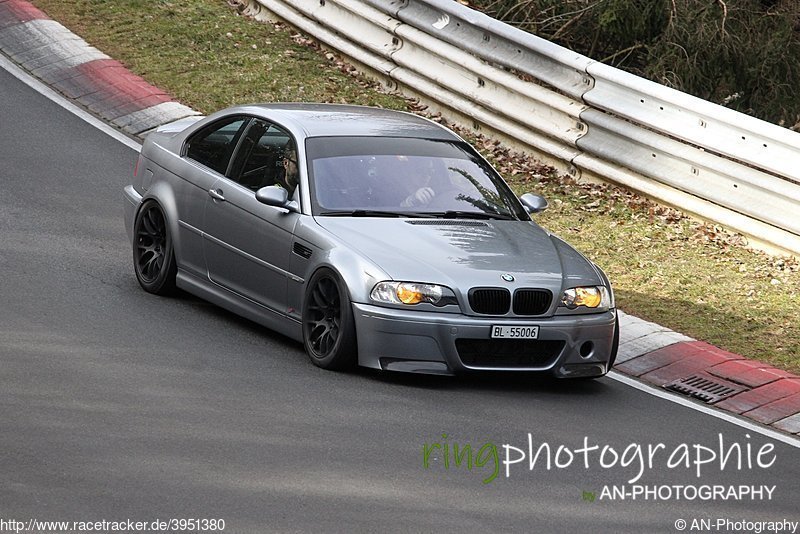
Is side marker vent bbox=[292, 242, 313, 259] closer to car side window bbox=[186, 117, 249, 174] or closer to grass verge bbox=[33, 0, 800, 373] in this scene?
car side window bbox=[186, 117, 249, 174]

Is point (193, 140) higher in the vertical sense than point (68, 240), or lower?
higher

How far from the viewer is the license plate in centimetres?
873

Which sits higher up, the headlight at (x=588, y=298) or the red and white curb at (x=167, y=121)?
the headlight at (x=588, y=298)

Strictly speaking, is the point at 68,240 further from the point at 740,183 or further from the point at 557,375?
the point at 740,183

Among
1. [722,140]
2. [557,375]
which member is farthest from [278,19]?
Result: [557,375]

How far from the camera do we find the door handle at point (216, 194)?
1002cm

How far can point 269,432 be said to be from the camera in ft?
24.8

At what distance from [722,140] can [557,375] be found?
178 inches

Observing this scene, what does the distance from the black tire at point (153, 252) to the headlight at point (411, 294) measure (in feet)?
7.33

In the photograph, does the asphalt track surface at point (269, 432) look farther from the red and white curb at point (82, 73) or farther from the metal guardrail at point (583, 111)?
the red and white curb at point (82, 73)

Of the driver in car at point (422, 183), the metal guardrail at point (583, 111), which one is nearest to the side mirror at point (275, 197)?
the driver in car at point (422, 183)

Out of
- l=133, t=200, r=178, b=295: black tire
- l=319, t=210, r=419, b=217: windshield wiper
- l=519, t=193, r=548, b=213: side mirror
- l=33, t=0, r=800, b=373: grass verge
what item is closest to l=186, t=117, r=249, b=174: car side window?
l=133, t=200, r=178, b=295: black tire

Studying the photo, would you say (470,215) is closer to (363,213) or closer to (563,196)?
(363,213)

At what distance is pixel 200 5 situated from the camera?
62.9 ft
